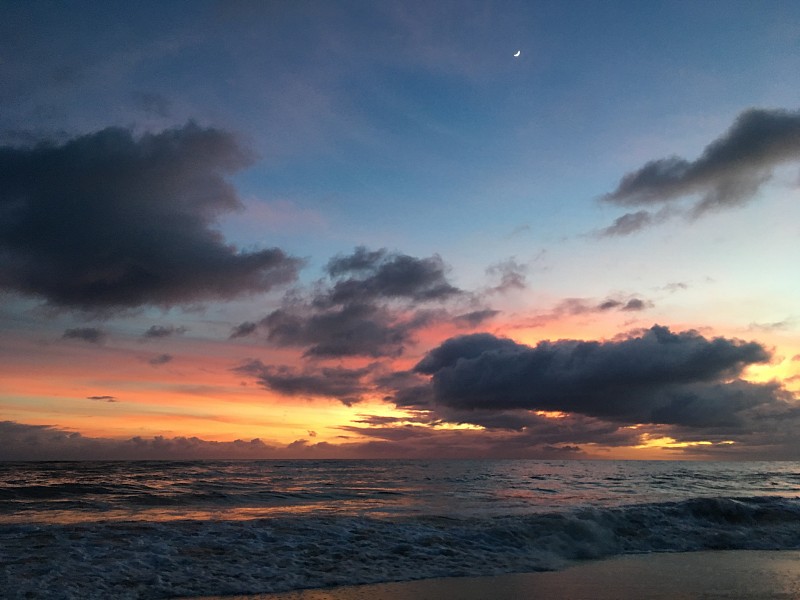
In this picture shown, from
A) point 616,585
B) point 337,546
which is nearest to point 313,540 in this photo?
point 337,546

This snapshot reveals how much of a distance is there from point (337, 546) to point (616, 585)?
7.41 metres

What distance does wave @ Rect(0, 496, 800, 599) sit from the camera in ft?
39.0

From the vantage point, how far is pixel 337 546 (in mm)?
15039

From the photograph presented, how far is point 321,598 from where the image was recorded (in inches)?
423

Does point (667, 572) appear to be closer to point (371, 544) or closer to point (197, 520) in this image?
point (371, 544)

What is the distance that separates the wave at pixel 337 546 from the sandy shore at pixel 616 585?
0.77 metres

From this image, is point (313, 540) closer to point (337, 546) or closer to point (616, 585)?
point (337, 546)

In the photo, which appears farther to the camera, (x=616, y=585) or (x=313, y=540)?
(x=313, y=540)

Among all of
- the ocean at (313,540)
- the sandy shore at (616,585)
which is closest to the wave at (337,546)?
the ocean at (313,540)

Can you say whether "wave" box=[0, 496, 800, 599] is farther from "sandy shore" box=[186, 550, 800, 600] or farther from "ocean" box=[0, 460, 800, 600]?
"sandy shore" box=[186, 550, 800, 600]

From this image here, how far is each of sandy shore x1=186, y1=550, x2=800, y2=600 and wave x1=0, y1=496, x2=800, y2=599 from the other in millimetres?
774

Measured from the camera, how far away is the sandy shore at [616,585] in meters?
10.9

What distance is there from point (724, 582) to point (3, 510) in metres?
28.2

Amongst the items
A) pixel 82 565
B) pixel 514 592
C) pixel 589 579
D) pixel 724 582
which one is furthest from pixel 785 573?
pixel 82 565
